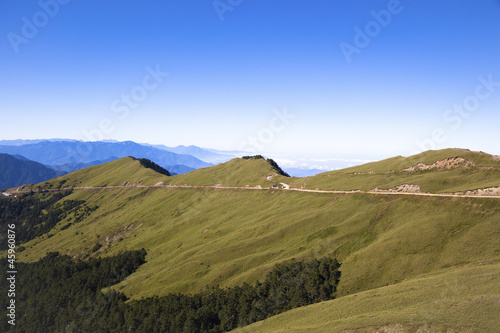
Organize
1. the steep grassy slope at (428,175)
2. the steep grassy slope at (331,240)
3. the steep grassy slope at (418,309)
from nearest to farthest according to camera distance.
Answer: the steep grassy slope at (418,309) < the steep grassy slope at (331,240) < the steep grassy slope at (428,175)

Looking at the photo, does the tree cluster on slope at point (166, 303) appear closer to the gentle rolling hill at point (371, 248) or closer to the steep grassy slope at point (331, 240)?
the gentle rolling hill at point (371, 248)

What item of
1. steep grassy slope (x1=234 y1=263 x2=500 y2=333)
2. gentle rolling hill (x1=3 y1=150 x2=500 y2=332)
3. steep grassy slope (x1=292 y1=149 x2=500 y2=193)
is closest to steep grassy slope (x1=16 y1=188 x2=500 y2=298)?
gentle rolling hill (x1=3 y1=150 x2=500 y2=332)

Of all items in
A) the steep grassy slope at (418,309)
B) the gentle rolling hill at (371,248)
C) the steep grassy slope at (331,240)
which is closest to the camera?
the steep grassy slope at (418,309)

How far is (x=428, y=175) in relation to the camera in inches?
4872

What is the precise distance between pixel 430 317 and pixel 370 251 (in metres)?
40.6

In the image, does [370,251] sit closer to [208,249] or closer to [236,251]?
[236,251]

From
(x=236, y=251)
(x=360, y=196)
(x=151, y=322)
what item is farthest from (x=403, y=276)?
(x=151, y=322)

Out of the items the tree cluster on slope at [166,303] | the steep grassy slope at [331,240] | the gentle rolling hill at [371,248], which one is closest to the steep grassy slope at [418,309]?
the gentle rolling hill at [371,248]

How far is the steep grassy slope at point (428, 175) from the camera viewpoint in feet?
353

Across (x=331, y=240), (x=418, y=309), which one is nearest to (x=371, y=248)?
(x=331, y=240)

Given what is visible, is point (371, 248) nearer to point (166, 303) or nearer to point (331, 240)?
point (331, 240)

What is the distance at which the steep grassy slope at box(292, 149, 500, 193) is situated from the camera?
107500 mm

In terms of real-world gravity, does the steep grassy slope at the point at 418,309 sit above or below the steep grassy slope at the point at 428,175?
below

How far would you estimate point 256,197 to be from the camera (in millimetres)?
187875
